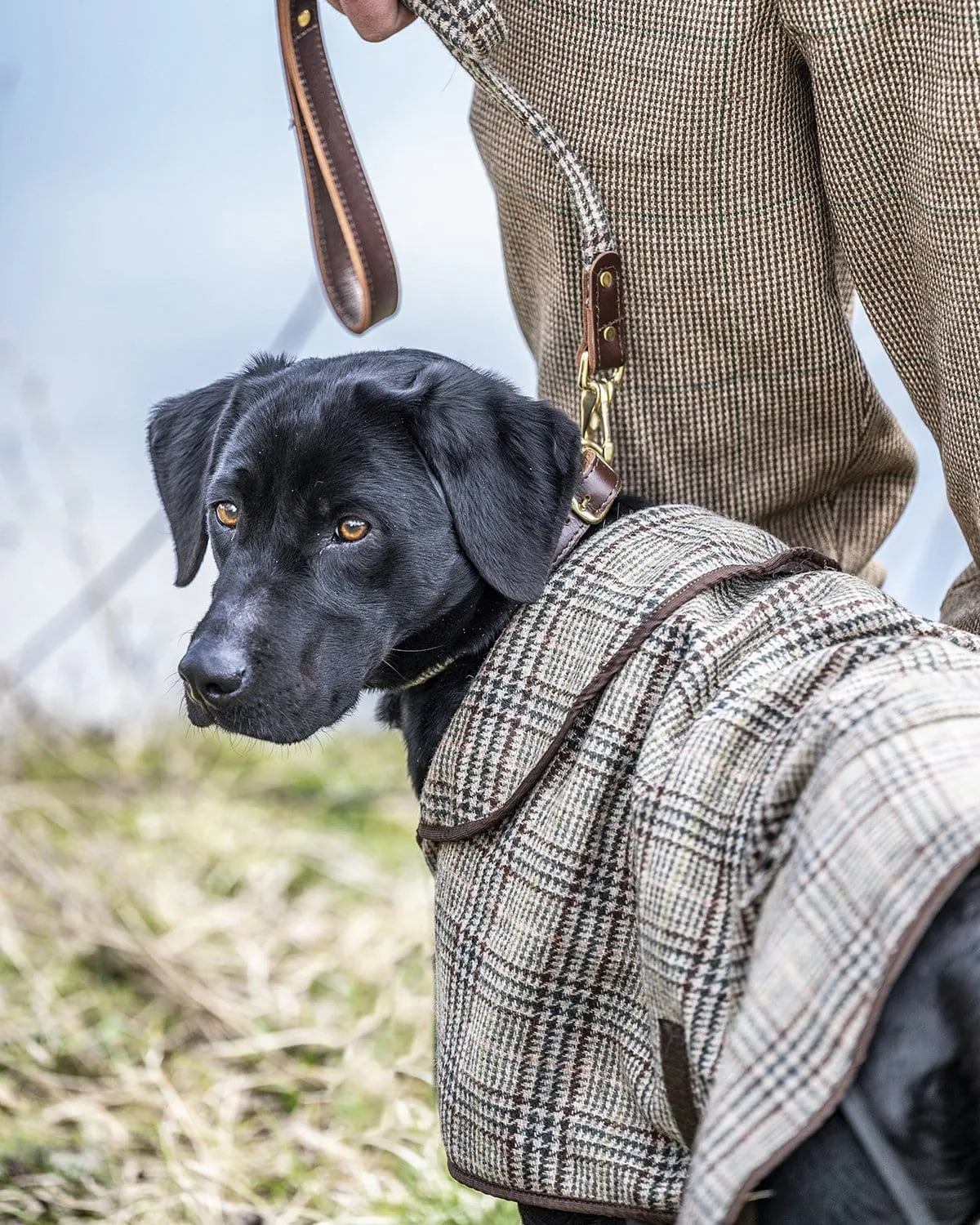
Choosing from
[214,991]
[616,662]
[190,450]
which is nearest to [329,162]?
[190,450]

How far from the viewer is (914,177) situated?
60.8 inches

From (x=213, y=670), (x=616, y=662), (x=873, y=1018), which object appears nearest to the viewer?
(x=873, y=1018)

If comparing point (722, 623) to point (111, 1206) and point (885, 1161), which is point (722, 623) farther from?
point (111, 1206)

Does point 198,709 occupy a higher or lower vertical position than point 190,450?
lower

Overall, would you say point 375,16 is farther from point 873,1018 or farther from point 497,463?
point 873,1018

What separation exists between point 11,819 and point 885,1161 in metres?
2.84

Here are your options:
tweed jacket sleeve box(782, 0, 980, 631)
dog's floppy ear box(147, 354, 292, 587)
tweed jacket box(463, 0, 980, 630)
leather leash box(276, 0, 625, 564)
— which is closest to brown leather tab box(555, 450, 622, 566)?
leather leash box(276, 0, 625, 564)

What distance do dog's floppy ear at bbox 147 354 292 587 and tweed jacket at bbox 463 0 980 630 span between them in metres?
0.48

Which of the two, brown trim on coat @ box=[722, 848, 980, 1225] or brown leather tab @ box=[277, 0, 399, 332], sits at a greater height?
brown leather tab @ box=[277, 0, 399, 332]

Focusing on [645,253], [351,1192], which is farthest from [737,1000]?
[351,1192]

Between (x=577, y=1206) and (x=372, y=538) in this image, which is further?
(x=372, y=538)

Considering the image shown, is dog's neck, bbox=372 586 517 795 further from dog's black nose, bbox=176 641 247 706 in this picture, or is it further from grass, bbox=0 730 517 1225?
grass, bbox=0 730 517 1225

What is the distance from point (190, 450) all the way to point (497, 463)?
494 mm

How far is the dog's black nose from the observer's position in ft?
4.99
